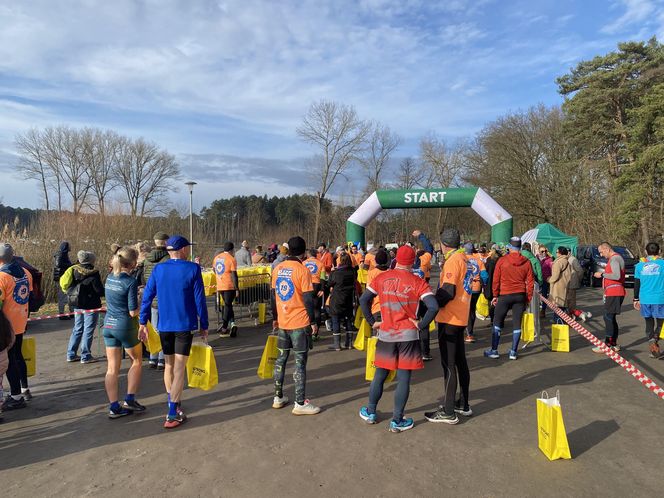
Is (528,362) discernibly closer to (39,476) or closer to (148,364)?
(148,364)

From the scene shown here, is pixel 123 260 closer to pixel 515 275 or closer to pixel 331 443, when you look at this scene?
pixel 331 443

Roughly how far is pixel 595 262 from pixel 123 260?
19.7 meters

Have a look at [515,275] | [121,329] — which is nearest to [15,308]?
[121,329]

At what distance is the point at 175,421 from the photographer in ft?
14.7

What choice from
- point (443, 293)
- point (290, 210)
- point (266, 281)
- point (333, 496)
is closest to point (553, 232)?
point (266, 281)

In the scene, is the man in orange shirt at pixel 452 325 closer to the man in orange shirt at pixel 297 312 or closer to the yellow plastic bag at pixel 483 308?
the man in orange shirt at pixel 297 312

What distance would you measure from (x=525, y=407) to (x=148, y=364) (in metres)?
5.46

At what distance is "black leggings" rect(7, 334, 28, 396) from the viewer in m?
5.05

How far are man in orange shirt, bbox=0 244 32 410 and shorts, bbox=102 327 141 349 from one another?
3.47 ft

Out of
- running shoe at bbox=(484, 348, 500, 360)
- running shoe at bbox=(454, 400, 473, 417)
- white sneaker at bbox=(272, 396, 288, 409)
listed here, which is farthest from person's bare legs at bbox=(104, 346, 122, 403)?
running shoe at bbox=(484, 348, 500, 360)

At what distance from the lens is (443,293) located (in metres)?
4.48

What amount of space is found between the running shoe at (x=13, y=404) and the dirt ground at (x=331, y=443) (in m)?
0.09

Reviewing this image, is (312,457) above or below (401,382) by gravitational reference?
below

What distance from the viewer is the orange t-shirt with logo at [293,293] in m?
4.77
